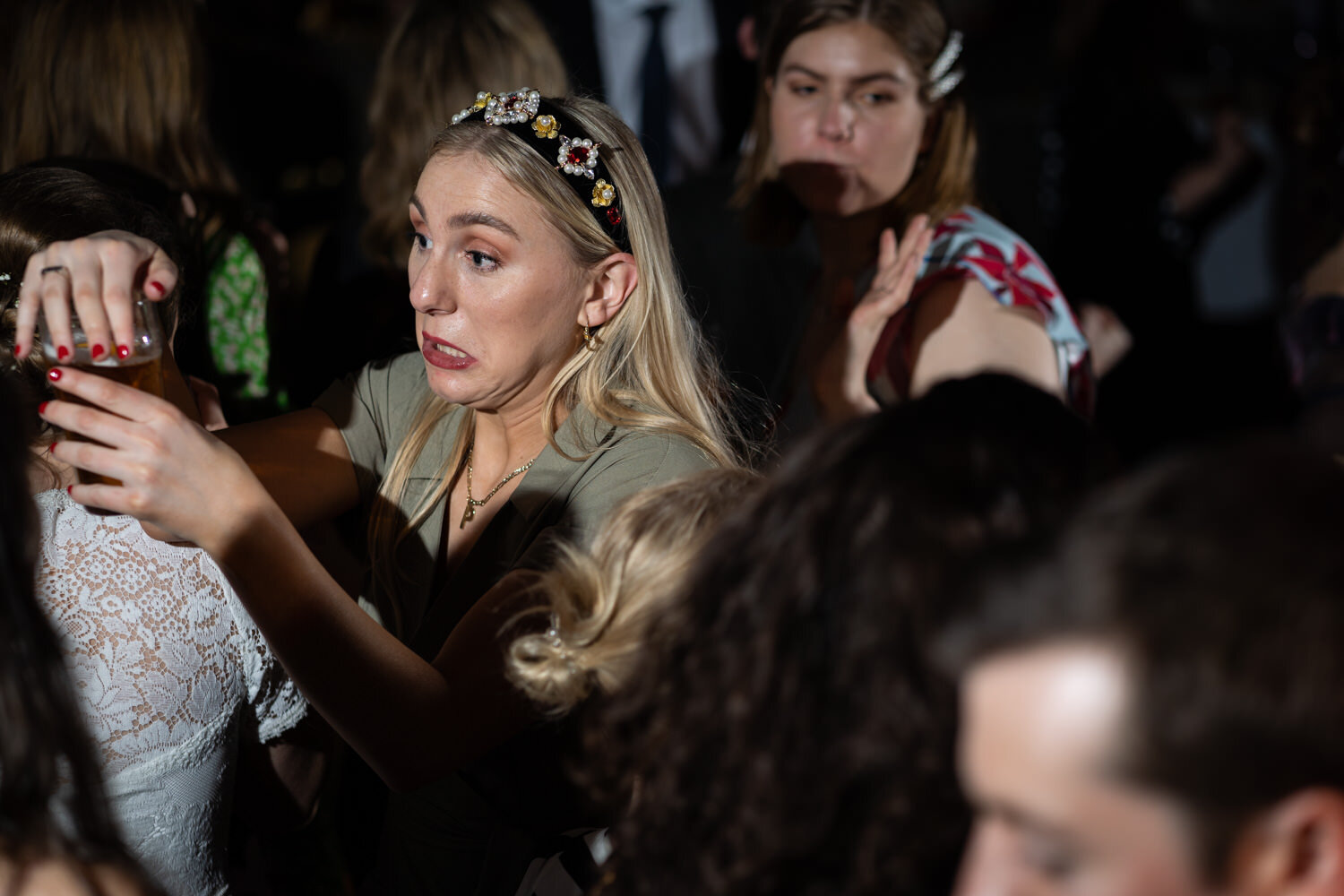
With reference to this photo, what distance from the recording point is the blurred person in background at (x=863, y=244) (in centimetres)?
203

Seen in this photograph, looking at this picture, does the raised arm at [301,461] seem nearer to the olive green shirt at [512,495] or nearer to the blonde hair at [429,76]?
the olive green shirt at [512,495]

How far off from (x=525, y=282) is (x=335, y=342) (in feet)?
4.01

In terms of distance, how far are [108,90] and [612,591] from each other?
5.53 feet

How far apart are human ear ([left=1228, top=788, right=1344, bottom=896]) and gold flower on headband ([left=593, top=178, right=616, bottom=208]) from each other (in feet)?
3.65

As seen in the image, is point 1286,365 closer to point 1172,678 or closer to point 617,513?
point 617,513

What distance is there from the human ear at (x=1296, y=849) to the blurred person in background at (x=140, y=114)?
187 cm

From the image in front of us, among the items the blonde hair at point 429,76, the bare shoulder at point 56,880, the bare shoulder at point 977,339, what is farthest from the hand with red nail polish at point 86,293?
the blonde hair at point 429,76

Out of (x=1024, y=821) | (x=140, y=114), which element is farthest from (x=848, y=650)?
(x=140, y=114)

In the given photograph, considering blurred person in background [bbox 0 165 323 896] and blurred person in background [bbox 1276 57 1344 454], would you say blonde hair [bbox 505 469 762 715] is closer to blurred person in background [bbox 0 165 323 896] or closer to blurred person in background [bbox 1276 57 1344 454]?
blurred person in background [bbox 0 165 323 896]

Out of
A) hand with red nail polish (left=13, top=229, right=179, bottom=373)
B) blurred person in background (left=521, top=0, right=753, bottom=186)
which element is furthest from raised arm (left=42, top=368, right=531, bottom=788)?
blurred person in background (left=521, top=0, right=753, bottom=186)

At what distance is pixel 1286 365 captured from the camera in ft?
7.43

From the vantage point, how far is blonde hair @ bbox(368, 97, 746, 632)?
1535 millimetres

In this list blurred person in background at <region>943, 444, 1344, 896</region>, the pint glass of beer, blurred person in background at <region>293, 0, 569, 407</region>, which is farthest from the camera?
blurred person in background at <region>293, 0, 569, 407</region>

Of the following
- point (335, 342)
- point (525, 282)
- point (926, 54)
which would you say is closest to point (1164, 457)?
point (525, 282)
